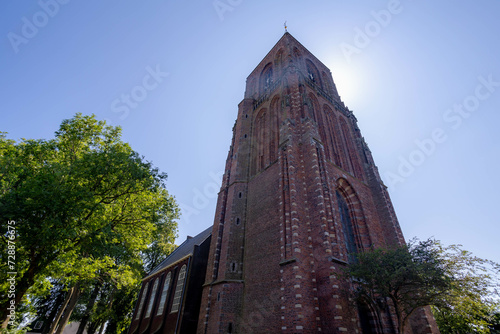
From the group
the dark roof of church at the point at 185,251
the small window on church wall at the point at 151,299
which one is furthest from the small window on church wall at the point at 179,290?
the small window on church wall at the point at 151,299

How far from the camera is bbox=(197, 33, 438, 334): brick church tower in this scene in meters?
11.5

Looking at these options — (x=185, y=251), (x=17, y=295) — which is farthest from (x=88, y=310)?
(x=17, y=295)

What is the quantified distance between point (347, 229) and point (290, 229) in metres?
6.07

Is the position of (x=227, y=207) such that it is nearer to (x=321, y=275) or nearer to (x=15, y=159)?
(x=321, y=275)

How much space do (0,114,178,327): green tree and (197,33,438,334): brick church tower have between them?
5.93 m

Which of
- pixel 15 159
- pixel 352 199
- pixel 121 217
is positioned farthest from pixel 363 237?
pixel 15 159

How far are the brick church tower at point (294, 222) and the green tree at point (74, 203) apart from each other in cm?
593

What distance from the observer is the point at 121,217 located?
1390 cm

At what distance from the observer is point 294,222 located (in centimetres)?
1321

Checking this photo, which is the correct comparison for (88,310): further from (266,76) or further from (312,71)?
(312,71)

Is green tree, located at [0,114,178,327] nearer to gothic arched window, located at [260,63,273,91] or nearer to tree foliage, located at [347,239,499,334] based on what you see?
tree foliage, located at [347,239,499,334]

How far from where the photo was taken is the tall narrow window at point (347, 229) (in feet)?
Result: 51.5

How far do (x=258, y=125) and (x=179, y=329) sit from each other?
18591mm

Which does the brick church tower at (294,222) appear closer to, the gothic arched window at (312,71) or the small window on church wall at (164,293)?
the gothic arched window at (312,71)
